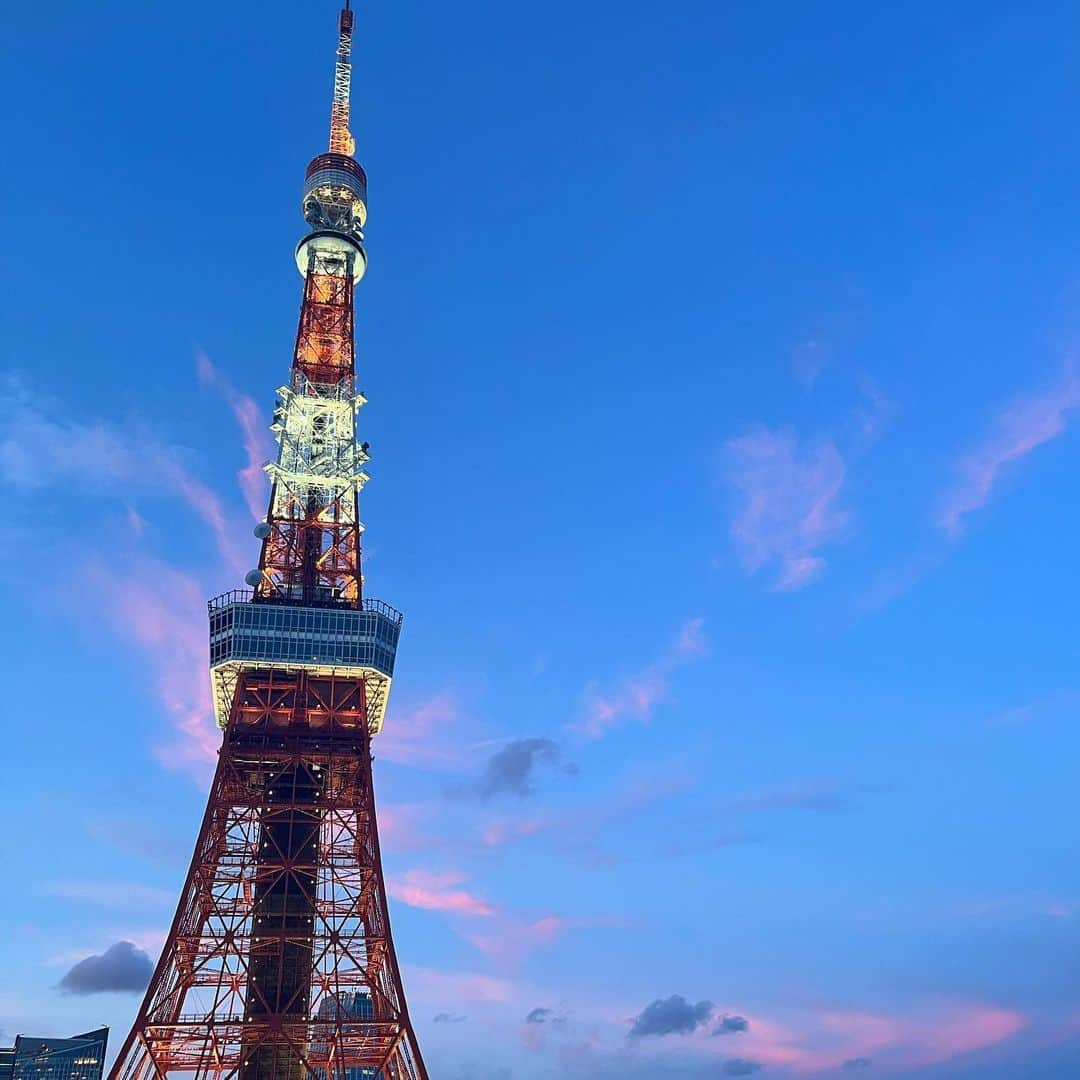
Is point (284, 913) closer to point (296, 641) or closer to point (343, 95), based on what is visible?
point (296, 641)

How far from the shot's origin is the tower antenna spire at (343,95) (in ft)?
370

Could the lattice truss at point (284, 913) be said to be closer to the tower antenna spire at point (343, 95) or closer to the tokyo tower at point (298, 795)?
the tokyo tower at point (298, 795)

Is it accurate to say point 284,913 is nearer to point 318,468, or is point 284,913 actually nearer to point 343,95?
point 318,468

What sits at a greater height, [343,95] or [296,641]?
[343,95]

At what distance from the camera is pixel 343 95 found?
114188 mm

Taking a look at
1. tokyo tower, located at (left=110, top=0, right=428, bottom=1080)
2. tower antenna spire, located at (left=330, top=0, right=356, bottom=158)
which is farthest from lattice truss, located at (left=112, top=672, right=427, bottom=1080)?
tower antenna spire, located at (left=330, top=0, right=356, bottom=158)

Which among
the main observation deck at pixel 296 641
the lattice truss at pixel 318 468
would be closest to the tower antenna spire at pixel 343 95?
the lattice truss at pixel 318 468

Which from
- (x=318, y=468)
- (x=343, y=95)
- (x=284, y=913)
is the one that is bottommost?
(x=284, y=913)

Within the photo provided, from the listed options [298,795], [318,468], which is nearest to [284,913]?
[298,795]

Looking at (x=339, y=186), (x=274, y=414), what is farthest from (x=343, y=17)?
(x=274, y=414)

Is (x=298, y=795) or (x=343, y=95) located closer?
(x=298, y=795)

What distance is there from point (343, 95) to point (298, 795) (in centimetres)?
8061

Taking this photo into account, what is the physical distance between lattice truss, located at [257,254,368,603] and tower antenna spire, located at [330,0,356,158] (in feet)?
62.2

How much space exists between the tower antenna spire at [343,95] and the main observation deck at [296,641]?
58.2 meters
